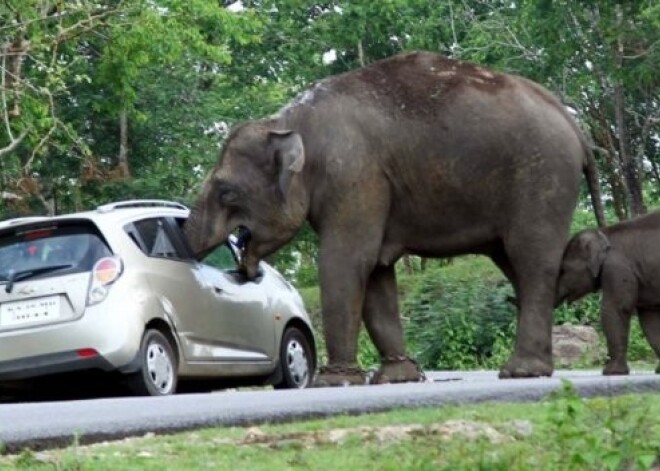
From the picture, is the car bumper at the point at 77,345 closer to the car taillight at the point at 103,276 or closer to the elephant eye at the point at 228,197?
the car taillight at the point at 103,276

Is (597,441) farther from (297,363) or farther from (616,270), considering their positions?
(297,363)

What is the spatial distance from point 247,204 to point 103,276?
2155 millimetres

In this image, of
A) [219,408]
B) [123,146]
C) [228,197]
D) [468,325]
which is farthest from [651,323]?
[123,146]

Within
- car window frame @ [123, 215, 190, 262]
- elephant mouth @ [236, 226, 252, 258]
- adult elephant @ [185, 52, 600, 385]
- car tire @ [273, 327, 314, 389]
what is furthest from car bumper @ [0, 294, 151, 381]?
car tire @ [273, 327, 314, 389]

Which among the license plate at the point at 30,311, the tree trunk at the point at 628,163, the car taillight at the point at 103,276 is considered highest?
the tree trunk at the point at 628,163

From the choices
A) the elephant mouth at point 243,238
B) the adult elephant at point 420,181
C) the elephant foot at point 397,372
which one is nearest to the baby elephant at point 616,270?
the adult elephant at point 420,181

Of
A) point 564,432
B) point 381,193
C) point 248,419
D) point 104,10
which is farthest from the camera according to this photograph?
point 104,10

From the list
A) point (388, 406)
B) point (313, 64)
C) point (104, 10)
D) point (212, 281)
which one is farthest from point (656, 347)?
point (313, 64)

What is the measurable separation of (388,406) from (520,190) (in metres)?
5.47

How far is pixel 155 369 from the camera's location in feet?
48.6

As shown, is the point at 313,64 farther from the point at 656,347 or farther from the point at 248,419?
the point at 248,419

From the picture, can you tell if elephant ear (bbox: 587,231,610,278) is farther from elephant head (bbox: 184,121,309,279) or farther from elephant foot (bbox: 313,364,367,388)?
elephant head (bbox: 184,121,309,279)

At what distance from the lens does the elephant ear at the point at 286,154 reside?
15.7 m

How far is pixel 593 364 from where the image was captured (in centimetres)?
2592
